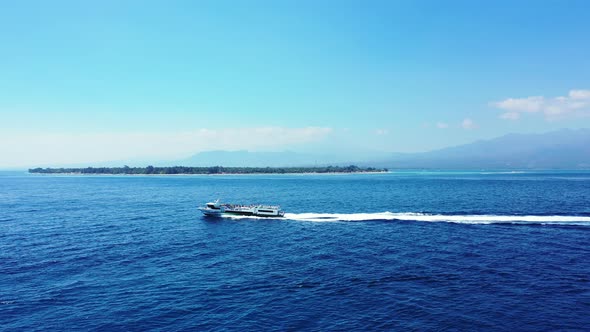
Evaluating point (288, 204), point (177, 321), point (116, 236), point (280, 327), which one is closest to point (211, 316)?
point (177, 321)

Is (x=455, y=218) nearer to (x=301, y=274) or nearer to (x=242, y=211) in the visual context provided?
(x=301, y=274)

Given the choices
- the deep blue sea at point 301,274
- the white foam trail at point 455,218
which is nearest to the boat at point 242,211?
the white foam trail at point 455,218

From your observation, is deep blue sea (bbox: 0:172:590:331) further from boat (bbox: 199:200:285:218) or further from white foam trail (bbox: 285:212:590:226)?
boat (bbox: 199:200:285:218)

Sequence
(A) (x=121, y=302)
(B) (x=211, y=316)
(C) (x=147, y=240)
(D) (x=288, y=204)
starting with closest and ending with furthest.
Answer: (B) (x=211, y=316)
(A) (x=121, y=302)
(C) (x=147, y=240)
(D) (x=288, y=204)

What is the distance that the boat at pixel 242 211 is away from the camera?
6309cm

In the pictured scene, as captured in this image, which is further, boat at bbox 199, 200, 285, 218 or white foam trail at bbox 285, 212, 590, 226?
boat at bbox 199, 200, 285, 218

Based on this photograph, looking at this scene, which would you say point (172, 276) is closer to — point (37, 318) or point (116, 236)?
point (37, 318)

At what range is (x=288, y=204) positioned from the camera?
8325 cm

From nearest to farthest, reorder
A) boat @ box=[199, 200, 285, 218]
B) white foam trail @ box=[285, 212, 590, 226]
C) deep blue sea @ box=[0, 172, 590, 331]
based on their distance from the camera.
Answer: deep blue sea @ box=[0, 172, 590, 331] < white foam trail @ box=[285, 212, 590, 226] < boat @ box=[199, 200, 285, 218]

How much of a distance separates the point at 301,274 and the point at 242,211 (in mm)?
37541

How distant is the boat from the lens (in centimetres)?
6309

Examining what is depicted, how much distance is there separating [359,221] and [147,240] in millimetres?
32683

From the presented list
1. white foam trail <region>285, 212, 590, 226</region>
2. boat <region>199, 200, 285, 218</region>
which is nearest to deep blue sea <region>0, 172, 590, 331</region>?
white foam trail <region>285, 212, 590, 226</region>

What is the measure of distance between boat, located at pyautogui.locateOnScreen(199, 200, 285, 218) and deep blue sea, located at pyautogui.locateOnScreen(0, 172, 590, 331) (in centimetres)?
581
